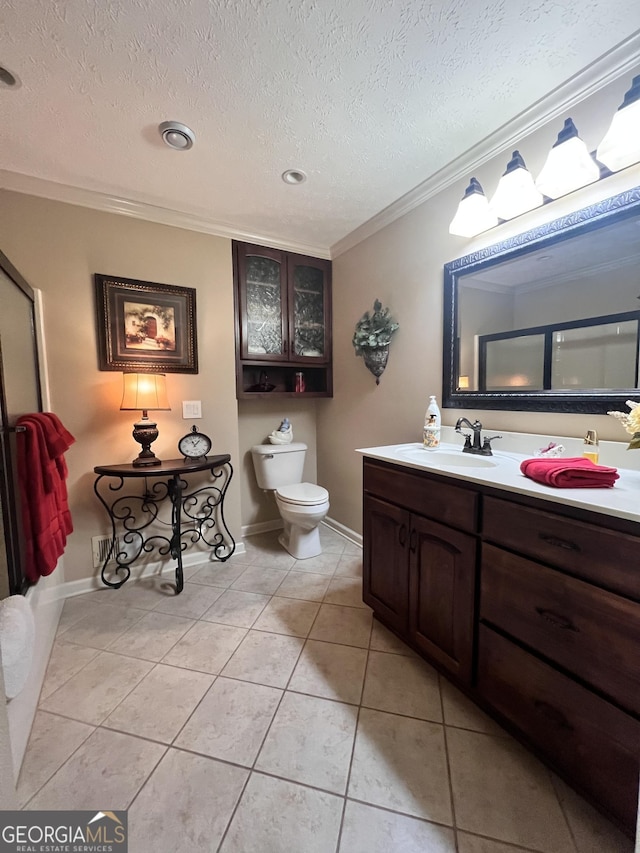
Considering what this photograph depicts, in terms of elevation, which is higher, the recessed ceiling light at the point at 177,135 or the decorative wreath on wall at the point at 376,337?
the recessed ceiling light at the point at 177,135

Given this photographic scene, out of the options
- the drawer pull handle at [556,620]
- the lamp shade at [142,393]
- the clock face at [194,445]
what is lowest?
the drawer pull handle at [556,620]

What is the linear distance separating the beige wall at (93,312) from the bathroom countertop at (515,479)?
1.36 metres

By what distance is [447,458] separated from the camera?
1.59 m

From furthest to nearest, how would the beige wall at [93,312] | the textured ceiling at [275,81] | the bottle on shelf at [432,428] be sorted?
the beige wall at [93,312], the bottle on shelf at [432,428], the textured ceiling at [275,81]

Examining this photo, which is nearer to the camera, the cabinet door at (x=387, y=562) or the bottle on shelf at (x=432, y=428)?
the cabinet door at (x=387, y=562)

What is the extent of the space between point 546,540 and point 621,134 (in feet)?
4.38

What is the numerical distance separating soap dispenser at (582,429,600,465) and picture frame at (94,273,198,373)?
2136 millimetres

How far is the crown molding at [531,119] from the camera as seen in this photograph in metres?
1.13

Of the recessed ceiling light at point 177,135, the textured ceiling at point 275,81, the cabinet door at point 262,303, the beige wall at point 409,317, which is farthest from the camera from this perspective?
the cabinet door at point 262,303

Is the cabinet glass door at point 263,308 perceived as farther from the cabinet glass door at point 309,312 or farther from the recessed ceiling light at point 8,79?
the recessed ceiling light at point 8,79

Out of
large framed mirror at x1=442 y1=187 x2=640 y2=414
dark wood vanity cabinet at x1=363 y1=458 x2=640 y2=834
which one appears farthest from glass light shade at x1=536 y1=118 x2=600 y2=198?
dark wood vanity cabinet at x1=363 y1=458 x2=640 y2=834

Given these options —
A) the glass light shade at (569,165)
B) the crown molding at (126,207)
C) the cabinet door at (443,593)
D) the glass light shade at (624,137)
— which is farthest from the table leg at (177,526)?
the glass light shade at (624,137)

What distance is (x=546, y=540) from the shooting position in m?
0.94

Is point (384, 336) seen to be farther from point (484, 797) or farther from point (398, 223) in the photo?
point (484, 797)
